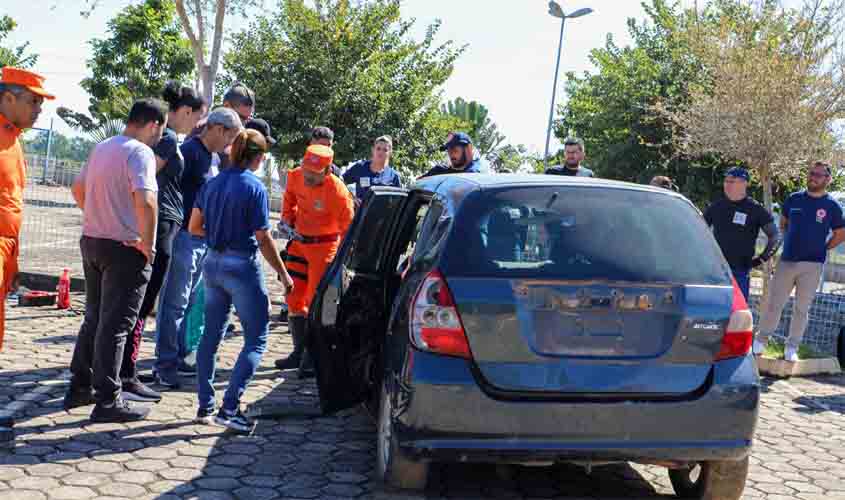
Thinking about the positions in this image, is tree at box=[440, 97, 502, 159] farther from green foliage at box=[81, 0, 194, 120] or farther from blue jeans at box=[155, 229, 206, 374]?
blue jeans at box=[155, 229, 206, 374]

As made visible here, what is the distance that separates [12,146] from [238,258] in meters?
1.32

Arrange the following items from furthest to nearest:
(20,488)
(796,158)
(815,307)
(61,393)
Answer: (796,158), (815,307), (61,393), (20,488)

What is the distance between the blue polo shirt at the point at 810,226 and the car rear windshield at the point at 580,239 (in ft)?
18.0

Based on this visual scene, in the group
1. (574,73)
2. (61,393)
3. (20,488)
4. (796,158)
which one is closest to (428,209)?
(20,488)

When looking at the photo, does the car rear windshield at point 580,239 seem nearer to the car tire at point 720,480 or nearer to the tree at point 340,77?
the car tire at point 720,480

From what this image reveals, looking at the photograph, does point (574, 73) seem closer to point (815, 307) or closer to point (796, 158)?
point (796, 158)

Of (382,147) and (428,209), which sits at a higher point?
(382,147)

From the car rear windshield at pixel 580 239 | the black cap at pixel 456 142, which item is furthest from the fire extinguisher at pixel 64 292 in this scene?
the car rear windshield at pixel 580 239

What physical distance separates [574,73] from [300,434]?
28082mm

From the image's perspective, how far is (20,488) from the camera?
4203 mm

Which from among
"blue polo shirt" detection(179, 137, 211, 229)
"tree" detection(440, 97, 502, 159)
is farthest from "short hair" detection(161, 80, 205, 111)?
"tree" detection(440, 97, 502, 159)

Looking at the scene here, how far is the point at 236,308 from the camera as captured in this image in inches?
210

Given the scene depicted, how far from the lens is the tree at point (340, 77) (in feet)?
79.8

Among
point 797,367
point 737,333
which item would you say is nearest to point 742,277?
point 797,367
